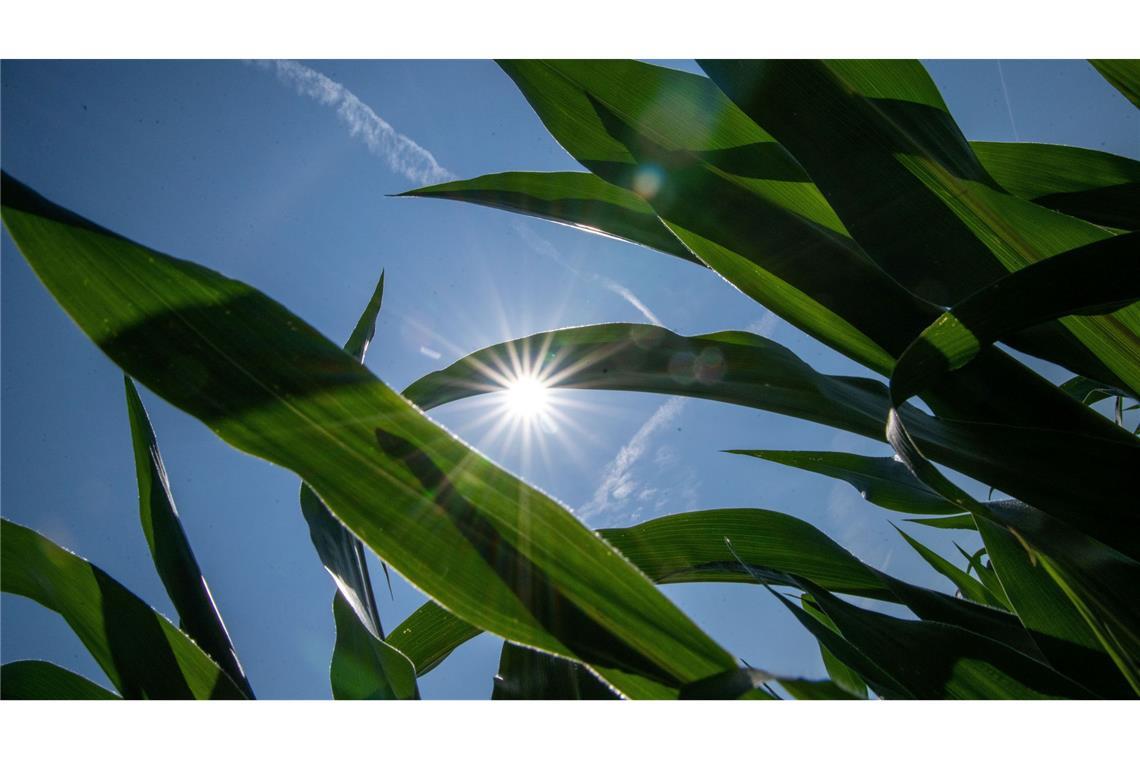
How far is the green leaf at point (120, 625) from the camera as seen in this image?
0.31 metres

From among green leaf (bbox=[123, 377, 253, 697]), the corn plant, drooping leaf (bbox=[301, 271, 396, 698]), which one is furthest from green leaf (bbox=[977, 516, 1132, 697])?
green leaf (bbox=[123, 377, 253, 697])

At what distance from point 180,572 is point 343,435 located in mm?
303

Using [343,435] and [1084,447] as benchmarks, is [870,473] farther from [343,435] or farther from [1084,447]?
[343,435]

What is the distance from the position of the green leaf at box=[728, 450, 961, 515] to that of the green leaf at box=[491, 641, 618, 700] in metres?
0.20

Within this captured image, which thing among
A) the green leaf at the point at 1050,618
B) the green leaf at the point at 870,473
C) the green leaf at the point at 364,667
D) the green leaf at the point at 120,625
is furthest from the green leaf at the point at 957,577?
the green leaf at the point at 120,625

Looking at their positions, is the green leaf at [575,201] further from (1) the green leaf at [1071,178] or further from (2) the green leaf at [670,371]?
(1) the green leaf at [1071,178]

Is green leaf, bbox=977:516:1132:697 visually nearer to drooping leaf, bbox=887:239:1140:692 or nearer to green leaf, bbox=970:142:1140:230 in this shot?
drooping leaf, bbox=887:239:1140:692

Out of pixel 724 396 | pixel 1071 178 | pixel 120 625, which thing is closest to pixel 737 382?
pixel 724 396

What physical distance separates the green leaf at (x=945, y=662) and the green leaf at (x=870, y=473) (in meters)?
0.14

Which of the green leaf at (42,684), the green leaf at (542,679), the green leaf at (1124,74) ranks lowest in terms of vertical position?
the green leaf at (542,679)

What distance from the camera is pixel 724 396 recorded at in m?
0.37
